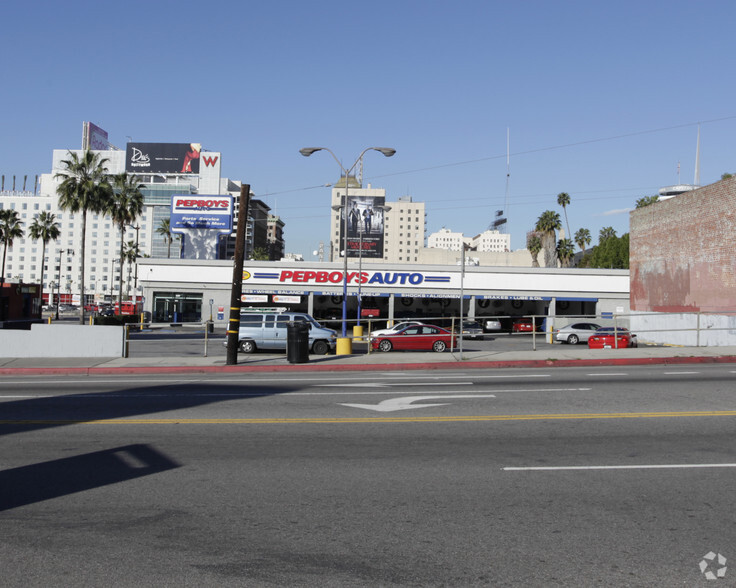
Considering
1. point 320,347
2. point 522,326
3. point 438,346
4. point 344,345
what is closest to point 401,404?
point 344,345

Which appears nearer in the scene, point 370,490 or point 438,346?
point 370,490

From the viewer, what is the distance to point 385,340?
2828 centimetres

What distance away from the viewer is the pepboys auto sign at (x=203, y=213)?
206ft

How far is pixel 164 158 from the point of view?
159m

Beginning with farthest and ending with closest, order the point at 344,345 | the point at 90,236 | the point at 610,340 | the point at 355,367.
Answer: the point at 90,236 < the point at 610,340 < the point at 344,345 < the point at 355,367

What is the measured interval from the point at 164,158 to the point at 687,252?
142m

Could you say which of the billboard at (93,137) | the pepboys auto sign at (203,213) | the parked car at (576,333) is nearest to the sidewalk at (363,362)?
the parked car at (576,333)

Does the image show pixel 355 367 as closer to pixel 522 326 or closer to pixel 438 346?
pixel 438 346

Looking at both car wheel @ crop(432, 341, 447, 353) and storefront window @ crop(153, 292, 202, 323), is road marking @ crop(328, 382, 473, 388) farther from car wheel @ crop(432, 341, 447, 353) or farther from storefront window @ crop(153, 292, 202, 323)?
storefront window @ crop(153, 292, 202, 323)

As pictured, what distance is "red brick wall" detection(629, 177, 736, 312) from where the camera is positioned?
35.7 meters

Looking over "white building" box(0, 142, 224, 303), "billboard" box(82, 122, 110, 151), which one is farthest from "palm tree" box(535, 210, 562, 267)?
"billboard" box(82, 122, 110, 151)

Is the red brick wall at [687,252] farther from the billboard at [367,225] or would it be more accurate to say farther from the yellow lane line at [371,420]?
the billboard at [367,225]

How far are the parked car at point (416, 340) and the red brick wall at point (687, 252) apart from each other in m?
17.3

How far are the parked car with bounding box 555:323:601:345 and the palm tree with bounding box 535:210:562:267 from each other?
49.9 m
